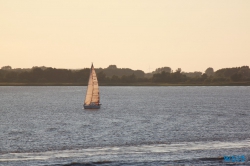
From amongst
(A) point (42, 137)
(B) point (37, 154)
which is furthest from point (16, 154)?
(A) point (42, 137)

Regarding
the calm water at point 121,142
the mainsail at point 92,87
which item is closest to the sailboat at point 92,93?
the mainsail at point 92,87

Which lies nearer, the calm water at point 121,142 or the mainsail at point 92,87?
the calm water at point 121,142

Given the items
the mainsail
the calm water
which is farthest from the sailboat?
the calm water

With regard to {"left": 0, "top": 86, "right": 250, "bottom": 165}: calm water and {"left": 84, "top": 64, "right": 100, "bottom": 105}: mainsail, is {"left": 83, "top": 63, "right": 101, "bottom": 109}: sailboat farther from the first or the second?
{"left": 0, "top": 86, "right": 250, "bottom": 165}: calm water

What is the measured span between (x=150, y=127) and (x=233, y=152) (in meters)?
30.3

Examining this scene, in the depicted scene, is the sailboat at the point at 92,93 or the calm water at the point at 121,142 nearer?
the calm water at the point at 121,142

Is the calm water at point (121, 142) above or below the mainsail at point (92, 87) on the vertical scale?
below

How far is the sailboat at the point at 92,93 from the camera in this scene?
120 m

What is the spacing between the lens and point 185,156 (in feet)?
170

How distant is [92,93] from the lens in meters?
121

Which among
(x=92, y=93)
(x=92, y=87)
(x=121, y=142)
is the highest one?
(x=92, y=87)

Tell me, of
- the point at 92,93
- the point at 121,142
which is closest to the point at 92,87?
the point at 92,93

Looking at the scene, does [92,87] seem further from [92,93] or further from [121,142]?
[121,142]

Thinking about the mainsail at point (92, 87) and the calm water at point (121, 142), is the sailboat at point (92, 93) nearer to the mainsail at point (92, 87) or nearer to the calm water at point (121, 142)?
the mainsail at point (92, 87)
